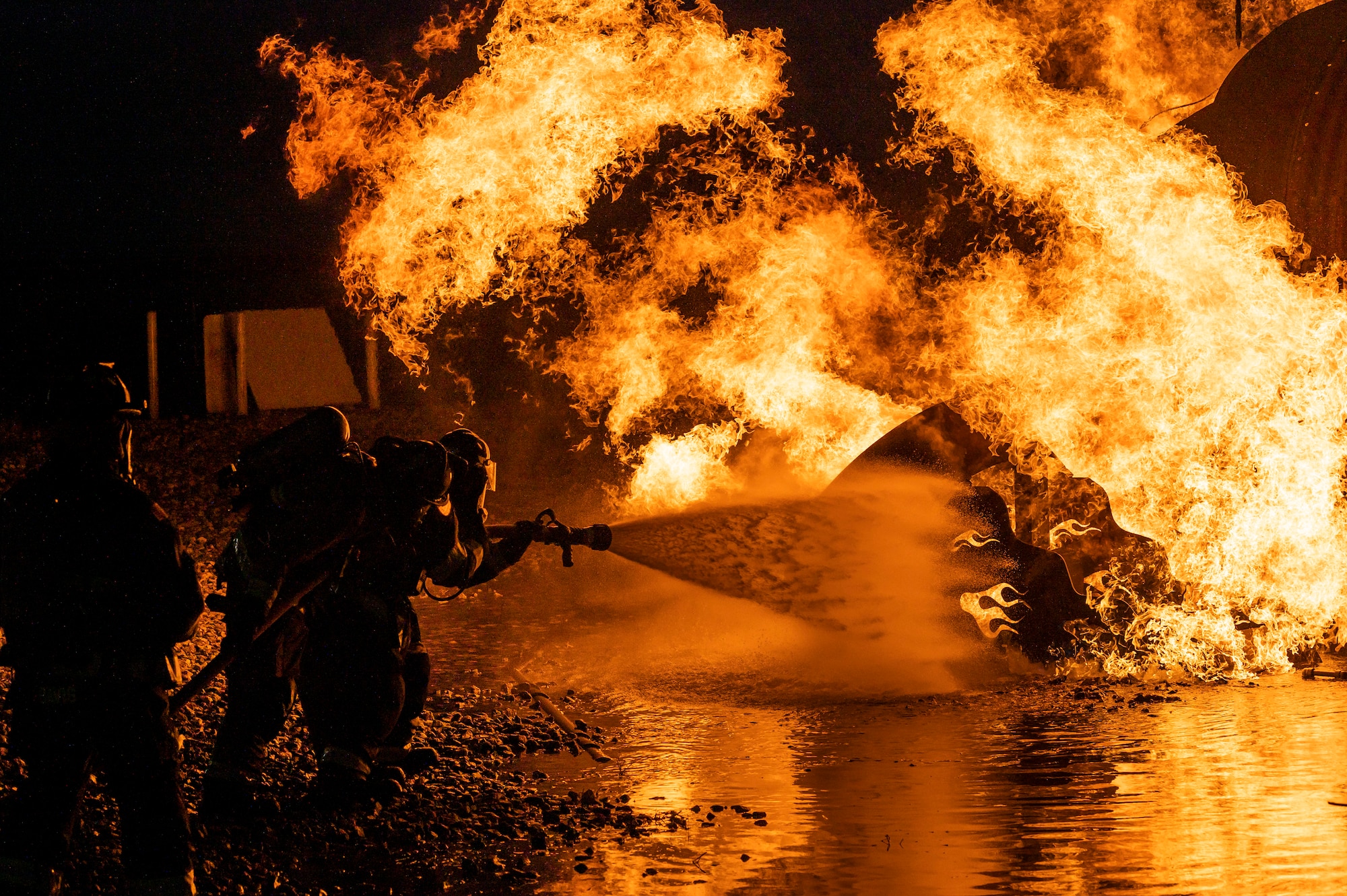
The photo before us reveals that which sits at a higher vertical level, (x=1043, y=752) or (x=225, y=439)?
(x=225, y=439)

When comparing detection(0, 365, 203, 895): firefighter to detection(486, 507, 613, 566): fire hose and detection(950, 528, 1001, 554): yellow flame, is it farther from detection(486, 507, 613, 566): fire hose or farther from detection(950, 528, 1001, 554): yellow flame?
detection(950, 528, 1001, 554): yellow flame

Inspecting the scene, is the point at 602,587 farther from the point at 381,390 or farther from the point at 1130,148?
the point at 381,390

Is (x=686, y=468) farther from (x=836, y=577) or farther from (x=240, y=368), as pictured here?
(x=240, y=368)

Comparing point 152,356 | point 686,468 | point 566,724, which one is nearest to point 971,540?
point 686,468

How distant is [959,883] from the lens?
435 centimetres

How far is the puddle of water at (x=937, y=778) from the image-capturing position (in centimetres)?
446

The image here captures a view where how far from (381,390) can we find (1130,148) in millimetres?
13000

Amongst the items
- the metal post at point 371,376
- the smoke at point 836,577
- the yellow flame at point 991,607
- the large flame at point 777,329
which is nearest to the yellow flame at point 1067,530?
the yellow flame at point 991,607

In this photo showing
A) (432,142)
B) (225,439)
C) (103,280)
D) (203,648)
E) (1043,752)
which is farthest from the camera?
(103,280)

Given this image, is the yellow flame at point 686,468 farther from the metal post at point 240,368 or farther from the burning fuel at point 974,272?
the metal post at point 240,368

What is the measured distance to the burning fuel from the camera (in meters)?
8.66

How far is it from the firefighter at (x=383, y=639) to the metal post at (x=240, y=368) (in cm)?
1336

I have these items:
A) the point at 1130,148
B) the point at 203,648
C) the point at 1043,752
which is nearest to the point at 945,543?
the point at 1043,752

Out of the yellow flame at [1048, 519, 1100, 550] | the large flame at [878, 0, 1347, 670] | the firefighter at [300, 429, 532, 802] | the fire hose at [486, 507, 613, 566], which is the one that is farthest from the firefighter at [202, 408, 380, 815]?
the yellow flame at [1048, 519, 1100, 550]
